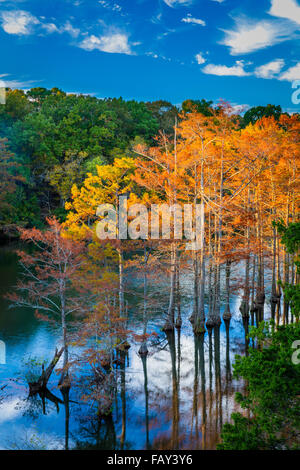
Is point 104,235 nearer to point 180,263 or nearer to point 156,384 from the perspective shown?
point 180,263

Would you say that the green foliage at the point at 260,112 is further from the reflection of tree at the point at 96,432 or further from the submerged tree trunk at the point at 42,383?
the reflection of tree at the point at 96,432

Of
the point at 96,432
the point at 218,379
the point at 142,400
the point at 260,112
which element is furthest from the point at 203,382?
the point at 260,112

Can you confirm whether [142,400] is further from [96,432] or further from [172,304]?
[172,304]

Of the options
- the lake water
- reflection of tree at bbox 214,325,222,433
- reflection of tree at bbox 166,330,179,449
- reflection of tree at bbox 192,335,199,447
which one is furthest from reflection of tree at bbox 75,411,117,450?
reflection of tree at bbox 214,325,222,433

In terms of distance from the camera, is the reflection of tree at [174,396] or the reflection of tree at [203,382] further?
the reflection of tree at [203,382]

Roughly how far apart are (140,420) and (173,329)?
28.0 feet

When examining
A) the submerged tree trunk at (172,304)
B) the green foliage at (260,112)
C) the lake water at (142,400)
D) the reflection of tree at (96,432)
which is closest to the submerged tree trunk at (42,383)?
the lake water at (142,400)

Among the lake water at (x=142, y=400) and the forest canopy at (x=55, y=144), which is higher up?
the forest canopy at (x=55, y=144)

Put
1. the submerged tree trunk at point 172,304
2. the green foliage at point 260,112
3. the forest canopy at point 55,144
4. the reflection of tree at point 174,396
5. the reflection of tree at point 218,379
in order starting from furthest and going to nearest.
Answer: the green foliage at point 260,112 → the forest canopy at point 55,144 → the submerged tree trunk at point 172,304 → the reflection of tree at point 218,379 → the reflection of tree at point 174,396

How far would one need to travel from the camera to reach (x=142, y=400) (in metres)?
14.7

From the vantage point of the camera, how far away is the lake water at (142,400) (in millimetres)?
12234

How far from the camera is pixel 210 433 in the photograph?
12.2 meters

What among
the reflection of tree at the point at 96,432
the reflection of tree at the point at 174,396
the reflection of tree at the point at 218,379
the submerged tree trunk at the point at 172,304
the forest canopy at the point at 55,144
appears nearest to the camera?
the reflection of tree at the point at 96,432
